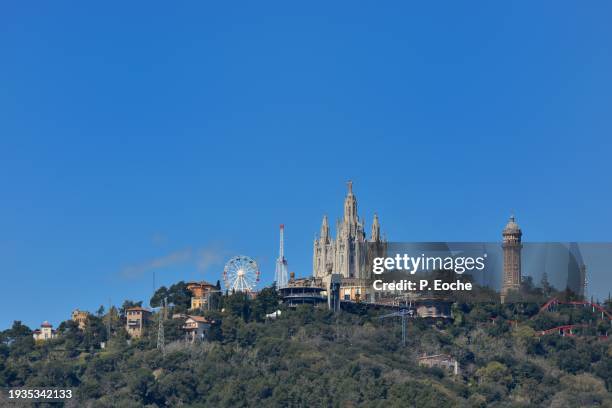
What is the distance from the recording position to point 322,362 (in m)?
166

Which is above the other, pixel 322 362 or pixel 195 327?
pixel 195 327

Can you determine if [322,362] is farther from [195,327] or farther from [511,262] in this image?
[511,262]

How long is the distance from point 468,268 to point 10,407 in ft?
166

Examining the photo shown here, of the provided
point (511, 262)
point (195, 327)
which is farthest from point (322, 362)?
point (511, 262)

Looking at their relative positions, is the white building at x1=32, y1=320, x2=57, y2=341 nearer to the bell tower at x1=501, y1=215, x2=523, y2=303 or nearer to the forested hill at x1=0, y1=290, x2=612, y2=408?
the forested hill at x1=0, y1=290, x2=612, y2=408

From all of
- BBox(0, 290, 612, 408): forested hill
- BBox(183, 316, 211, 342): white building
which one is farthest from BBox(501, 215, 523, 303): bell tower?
BBox(183, 316, 211, 342): white building

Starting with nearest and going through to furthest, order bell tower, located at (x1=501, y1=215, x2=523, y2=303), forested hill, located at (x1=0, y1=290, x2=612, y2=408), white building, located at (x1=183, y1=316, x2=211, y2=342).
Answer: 1. forested hill, located at (x1=0, y1=290, x2=612, y2=408)
2. white building, located at (x1=183, y1=316, x2=211, y2=342)
3. bell tower, located at (x1=501, y1=215, x2=523, y2=303)

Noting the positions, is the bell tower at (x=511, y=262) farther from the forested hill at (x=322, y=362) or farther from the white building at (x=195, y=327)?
the white building at (x=195, y=327)

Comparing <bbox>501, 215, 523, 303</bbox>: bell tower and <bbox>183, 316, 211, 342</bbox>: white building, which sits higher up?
<bbox>501, 215, 523, 303</bbox>: bell tower

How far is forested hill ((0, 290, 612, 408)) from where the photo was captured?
518 ft

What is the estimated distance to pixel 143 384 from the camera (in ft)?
525

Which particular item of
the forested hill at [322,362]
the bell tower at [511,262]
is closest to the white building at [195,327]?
the forested hill at [322,362]

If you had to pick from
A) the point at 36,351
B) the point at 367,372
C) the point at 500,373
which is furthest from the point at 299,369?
the point at 36,351

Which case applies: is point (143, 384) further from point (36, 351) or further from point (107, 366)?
point (36, 351)
